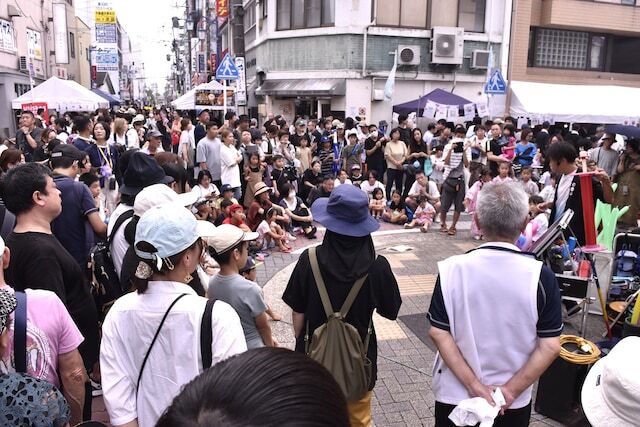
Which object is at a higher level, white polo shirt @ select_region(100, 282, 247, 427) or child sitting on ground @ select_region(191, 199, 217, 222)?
white polo shirt @ select_region(100, 282, 247, 427)

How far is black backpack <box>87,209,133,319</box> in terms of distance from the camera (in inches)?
143

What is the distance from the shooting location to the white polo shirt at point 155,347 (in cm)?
206

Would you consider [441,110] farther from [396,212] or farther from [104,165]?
[104,165]

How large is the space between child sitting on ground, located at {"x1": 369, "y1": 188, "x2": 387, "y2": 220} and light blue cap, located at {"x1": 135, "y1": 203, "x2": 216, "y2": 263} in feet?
27.3

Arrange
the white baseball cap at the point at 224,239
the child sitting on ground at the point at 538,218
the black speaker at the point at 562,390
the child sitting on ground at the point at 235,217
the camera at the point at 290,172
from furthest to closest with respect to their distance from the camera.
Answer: the camera at the point at 290,172, the child sitting on ground at the point at 235,217, the child sitting on ground at the point at 538,218, the black speaker at the point at 562,390, the white baseball cap at the point at 224,239

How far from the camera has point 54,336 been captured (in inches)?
90.9

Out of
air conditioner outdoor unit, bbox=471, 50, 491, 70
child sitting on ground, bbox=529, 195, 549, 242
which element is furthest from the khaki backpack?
air conditioner outdoor unit, bbox=471, 50, 491, 70

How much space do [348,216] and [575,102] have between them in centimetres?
2041

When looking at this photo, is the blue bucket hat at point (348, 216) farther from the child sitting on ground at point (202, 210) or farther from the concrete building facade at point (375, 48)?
the concrete building facade at point (375, 48)

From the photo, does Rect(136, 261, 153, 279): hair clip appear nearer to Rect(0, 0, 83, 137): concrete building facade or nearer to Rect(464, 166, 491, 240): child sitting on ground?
Rect(464, 166, 491, 240): child sitting on ground

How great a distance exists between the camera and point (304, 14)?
2042 centimetres

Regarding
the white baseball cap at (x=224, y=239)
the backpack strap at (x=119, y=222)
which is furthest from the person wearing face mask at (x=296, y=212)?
the white baseball cap at (x=224, y=239)

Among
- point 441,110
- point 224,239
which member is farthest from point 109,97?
point 224,239

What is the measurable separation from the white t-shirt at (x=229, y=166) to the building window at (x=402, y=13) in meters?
12.3
